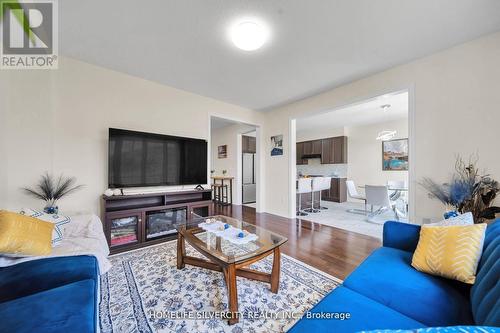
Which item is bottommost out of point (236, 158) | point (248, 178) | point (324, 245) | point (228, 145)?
point (324, 245)

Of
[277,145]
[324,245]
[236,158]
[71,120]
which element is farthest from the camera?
[236,158]

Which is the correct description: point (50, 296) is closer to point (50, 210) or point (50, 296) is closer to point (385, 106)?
point (50, 210)

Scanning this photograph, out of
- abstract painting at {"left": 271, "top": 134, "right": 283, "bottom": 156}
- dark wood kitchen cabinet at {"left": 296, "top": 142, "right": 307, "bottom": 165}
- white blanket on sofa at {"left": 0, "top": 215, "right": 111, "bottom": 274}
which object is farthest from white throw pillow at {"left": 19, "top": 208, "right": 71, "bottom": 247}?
dark wood kitchen cabinet at {"left": 296, "top": 142, "right": 307, "bottom": 165}

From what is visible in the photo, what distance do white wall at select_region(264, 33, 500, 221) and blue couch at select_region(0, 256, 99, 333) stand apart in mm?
3411

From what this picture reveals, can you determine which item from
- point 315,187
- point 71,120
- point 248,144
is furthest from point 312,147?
point 71,120

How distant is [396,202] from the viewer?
3893 millimetres

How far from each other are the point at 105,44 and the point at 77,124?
109 centimetres

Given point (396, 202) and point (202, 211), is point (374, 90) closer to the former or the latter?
point (396, 202)

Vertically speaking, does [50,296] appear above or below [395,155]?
below

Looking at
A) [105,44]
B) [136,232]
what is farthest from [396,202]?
[105,44]

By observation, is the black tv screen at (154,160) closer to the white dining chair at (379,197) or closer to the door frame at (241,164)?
the door frame at (241,164)

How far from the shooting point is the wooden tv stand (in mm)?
2492

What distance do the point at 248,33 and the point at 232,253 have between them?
203 centimetres

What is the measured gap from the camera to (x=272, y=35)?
201 cm
